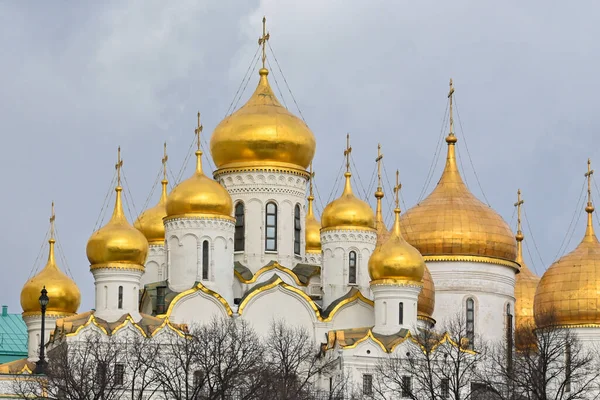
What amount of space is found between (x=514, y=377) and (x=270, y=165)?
1211cm

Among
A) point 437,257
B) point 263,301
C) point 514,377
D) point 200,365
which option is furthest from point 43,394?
point 437,257

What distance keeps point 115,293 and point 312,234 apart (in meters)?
10.6

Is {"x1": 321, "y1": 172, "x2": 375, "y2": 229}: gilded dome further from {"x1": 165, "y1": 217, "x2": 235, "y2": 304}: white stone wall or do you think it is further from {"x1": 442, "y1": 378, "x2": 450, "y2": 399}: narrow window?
{"x1": 442, "y1": 378, "x2": 450, "y2": 399}: narrow window

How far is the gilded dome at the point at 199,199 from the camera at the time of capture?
62.6m

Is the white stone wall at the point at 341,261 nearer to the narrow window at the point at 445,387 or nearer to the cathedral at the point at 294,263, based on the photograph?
the cathedral at the point at 294,263

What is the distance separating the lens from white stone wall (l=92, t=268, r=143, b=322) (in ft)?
200

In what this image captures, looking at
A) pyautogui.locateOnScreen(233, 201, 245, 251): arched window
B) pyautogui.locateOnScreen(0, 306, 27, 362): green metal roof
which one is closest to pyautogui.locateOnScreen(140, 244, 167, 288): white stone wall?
pyautogui.locateOnScreen(233, 201, 245, 251): arched window

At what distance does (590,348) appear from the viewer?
67688mm

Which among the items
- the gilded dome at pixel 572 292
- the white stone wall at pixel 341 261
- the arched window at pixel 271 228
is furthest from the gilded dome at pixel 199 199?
the gilded dome at pixel 572 292

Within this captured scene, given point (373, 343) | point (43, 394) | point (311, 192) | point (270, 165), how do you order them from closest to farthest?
1. point (43, 394)
2. point (373, 343)
3. point (270, 165)
4. point (311, 192)

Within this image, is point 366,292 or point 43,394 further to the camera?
point 366,292

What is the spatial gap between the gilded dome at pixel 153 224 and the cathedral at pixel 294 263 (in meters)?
0.05

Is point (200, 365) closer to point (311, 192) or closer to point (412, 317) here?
point (412, 317)

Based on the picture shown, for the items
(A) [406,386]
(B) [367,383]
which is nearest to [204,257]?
(B) [367,383]
